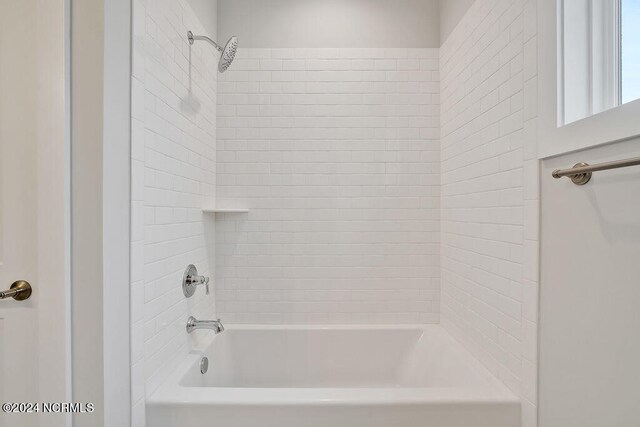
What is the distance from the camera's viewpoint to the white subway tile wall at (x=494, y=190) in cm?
128

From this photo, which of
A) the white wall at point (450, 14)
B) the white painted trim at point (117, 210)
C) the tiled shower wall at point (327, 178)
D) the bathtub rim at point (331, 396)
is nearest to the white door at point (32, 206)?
the white painted trim at point (117, 210)

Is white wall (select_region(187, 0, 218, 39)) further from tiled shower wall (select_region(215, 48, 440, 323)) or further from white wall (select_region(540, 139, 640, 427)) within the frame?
white wall (select_region(540, 139, 640, 427))

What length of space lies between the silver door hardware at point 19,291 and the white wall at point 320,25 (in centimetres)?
177

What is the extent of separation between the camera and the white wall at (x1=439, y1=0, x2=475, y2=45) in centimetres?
187

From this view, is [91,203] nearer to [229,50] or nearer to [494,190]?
[229,50]

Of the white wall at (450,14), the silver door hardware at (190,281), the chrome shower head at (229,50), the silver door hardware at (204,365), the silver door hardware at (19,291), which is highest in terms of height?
the white wall at (450,14)

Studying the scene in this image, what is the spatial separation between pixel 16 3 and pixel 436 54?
204 cm

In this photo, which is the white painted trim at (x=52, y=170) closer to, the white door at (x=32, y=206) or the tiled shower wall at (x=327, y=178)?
the white door at (x=32, y=206)

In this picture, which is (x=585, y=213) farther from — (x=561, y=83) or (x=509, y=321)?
(x=509, y=321)

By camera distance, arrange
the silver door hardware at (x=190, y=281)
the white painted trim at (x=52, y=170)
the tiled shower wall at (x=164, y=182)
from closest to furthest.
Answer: the white painted trim at (x=52, y=170)
the tiled shower wall at (x=164, y=182)
the silver door hardware at (x=190, y=281)

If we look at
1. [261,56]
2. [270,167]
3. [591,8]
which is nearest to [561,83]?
[591,8]

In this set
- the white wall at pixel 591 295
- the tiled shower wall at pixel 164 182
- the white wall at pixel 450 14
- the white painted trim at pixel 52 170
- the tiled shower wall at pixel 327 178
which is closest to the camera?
the white wall at pixel 591 295

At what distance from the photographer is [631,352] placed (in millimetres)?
864

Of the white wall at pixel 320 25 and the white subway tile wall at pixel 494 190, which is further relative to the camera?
the white wall at pixel 320 25
